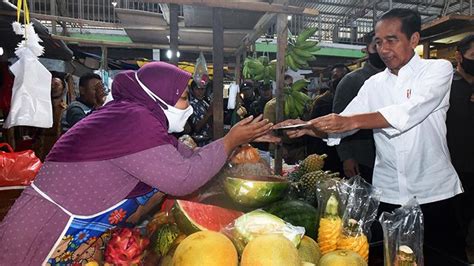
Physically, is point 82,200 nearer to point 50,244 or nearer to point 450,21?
point 50,244

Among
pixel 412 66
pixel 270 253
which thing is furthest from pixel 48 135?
pixel 270 253

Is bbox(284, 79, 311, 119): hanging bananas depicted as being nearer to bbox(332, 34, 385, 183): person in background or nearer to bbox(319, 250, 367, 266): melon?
bbox(332, 34, 385, 183): person in background

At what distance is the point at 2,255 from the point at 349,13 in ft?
37.4

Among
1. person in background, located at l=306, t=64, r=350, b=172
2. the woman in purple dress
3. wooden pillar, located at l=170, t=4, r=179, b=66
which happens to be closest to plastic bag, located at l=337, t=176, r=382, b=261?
the woman in purple dress

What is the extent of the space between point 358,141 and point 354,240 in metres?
2.09

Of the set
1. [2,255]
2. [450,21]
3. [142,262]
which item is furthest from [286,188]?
[450,21]

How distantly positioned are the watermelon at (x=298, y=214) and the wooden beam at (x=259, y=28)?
1978 millimetres

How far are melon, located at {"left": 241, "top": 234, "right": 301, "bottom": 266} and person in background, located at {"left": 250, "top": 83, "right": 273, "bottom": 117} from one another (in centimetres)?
516

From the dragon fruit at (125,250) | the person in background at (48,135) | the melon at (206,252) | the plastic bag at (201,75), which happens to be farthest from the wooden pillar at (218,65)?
the person in background at (48,135)

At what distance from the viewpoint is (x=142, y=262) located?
4.50 ft

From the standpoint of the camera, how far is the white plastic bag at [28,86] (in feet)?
7.17

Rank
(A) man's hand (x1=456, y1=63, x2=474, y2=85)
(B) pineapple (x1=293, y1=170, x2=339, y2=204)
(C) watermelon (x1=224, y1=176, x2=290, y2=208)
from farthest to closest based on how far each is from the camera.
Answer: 1. (A) man's hand (x1=456, y1=63, x2=474, y2=85)
2. (B) pineapple (x1=293, y1=170, x2=339, y2=204)
3. (C) watermelon (x1=224, y1=176, x2=290, y2=208)

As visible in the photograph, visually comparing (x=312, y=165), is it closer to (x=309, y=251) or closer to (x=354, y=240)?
(x=354, y=240)

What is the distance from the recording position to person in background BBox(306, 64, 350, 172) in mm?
4453
